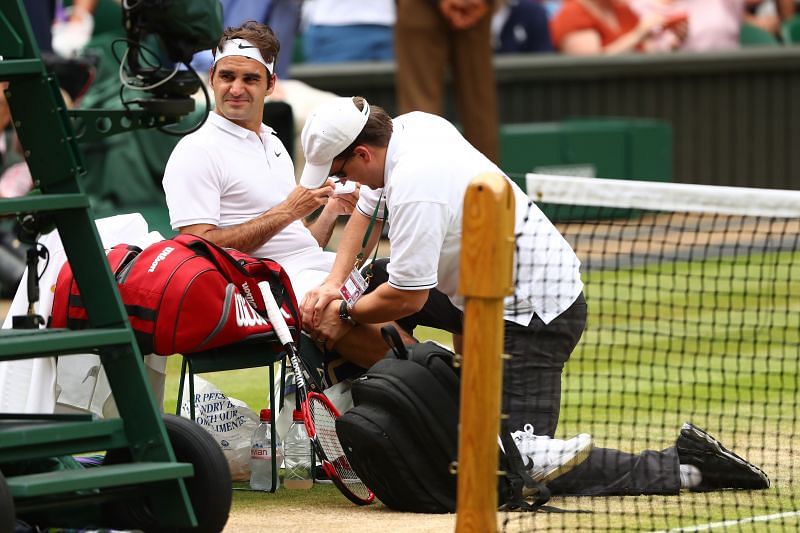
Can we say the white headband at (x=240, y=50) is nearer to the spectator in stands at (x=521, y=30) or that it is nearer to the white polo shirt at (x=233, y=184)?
the white polo shirt at (x=233, y=184)

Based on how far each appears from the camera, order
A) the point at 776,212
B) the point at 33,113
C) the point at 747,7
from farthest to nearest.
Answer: the point at 747,7 → the point at 776,212 → the point at 33,113

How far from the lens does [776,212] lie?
19.8ft

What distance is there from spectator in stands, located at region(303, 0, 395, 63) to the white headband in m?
8.04

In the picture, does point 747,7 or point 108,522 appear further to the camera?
point 747,7

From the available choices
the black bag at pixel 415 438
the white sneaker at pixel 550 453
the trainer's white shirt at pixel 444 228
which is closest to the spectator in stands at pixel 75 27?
the trainer's white shirt at pixel 444 228

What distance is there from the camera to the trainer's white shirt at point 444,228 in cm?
593

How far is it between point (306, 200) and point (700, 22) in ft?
36.3

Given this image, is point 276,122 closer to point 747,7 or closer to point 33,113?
point 33,113

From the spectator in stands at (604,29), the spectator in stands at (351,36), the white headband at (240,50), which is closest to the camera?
the white headband at (240,50)

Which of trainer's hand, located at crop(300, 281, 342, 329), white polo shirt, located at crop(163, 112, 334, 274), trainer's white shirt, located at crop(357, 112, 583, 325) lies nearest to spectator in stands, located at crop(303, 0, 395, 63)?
white polo shirt, located at crop(163, 112, 334, 274)

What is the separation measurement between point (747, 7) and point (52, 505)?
14444 mm

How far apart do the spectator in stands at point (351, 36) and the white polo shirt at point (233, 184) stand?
8030 mm

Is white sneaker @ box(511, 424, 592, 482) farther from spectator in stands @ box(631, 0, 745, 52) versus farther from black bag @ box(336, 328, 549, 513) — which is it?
spectator in stands @ box(631, 0, 745, 52)

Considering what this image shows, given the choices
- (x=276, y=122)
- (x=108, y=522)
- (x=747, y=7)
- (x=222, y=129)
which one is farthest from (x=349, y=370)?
(x=747, y=7)
